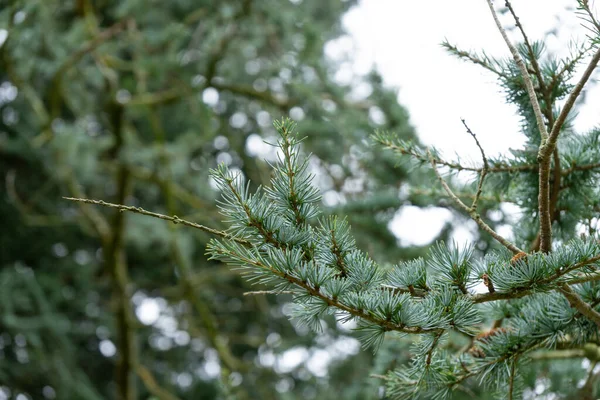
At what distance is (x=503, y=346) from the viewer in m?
1.16

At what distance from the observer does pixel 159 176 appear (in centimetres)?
391

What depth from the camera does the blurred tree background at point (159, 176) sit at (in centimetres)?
339

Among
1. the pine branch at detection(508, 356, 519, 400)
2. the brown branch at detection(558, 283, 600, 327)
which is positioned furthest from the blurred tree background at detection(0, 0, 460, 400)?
the brown branch at detection(558, 283, 600, 327)

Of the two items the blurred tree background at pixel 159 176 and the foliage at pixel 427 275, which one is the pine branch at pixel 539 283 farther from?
the blurred tree background at pixel 159 176

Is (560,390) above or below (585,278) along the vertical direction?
below

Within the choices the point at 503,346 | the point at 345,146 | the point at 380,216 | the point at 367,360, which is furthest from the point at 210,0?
the point at 503,346

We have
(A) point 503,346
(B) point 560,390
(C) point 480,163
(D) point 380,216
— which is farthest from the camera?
(D) point 380,216

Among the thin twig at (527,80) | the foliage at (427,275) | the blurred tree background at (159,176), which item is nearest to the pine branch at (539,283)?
the foliage at (427,275)

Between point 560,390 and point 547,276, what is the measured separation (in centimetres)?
121

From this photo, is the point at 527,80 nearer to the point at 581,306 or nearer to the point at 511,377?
the point at 581,306

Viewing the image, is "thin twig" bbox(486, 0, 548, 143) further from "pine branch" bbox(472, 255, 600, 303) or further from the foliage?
"pine branch" bbox(472, 255, 600, 303)

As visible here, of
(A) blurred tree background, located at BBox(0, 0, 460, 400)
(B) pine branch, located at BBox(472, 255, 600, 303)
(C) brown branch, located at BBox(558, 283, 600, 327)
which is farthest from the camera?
(A) blurred tree background, located at BBox(0, 0, 460, 400)

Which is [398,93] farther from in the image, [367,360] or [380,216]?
[367,360]

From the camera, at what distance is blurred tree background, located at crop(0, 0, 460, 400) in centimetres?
339
